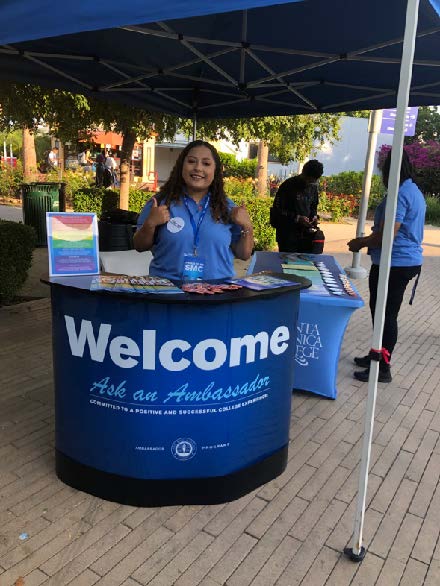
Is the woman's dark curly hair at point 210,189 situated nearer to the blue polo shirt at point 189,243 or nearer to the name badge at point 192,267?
the blue polo shirt at point 189,243

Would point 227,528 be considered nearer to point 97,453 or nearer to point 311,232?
point 97,453

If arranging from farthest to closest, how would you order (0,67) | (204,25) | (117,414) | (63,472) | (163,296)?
(0,67) → (204,25) → (63,472) → (117,414) → (163,296)

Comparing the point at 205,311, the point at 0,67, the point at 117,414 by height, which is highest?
the point at 0,67

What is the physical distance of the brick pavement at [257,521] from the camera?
7.25ft

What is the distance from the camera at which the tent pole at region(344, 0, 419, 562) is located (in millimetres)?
1931

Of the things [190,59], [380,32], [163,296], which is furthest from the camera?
[190,59]

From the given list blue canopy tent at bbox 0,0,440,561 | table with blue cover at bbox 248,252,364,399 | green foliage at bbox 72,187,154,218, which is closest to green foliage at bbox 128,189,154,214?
green foliage at bbox 72,187,154,218

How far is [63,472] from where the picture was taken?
276cm

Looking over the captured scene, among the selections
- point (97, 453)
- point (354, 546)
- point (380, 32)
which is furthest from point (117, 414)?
point (380, 32)

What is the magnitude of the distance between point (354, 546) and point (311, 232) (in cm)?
384

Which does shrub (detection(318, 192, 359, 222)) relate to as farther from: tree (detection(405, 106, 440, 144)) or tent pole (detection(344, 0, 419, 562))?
tent pole (detection(344, 0, 419, 562))

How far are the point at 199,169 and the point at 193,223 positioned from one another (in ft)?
0.99

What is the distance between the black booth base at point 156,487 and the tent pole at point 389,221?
64 cm

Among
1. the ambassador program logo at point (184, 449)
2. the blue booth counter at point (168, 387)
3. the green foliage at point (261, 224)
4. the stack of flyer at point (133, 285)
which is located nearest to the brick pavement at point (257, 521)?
the blue booth counter at point (168, 387)
